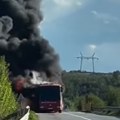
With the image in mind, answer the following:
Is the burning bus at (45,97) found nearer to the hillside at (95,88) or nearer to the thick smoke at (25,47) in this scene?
the thick smoke at (25,47)

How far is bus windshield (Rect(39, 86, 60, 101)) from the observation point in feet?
176

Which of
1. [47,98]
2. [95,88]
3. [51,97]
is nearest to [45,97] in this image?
[47,98]

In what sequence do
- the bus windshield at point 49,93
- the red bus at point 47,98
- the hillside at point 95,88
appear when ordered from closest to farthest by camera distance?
the bus windshield at point 49,93 < the red bus at point 47,98 < the hillside at point 95,88

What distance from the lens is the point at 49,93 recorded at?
178ft

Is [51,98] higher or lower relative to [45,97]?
lower

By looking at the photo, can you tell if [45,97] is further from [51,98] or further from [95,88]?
[95,88]

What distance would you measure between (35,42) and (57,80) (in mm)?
5676

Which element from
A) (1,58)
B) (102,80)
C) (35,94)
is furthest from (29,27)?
(102,80)

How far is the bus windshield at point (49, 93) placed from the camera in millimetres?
53719

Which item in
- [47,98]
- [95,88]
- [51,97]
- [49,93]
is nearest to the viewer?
[51,97]

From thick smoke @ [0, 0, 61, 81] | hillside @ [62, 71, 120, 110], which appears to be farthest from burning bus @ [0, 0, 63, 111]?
hillside @ [62, 71, 120, 110]

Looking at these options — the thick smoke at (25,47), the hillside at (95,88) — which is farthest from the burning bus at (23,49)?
the hillside at (95,88)

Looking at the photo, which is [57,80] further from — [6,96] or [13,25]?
[6,96]

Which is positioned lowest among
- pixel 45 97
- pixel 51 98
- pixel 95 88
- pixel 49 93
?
pixel 51 98
